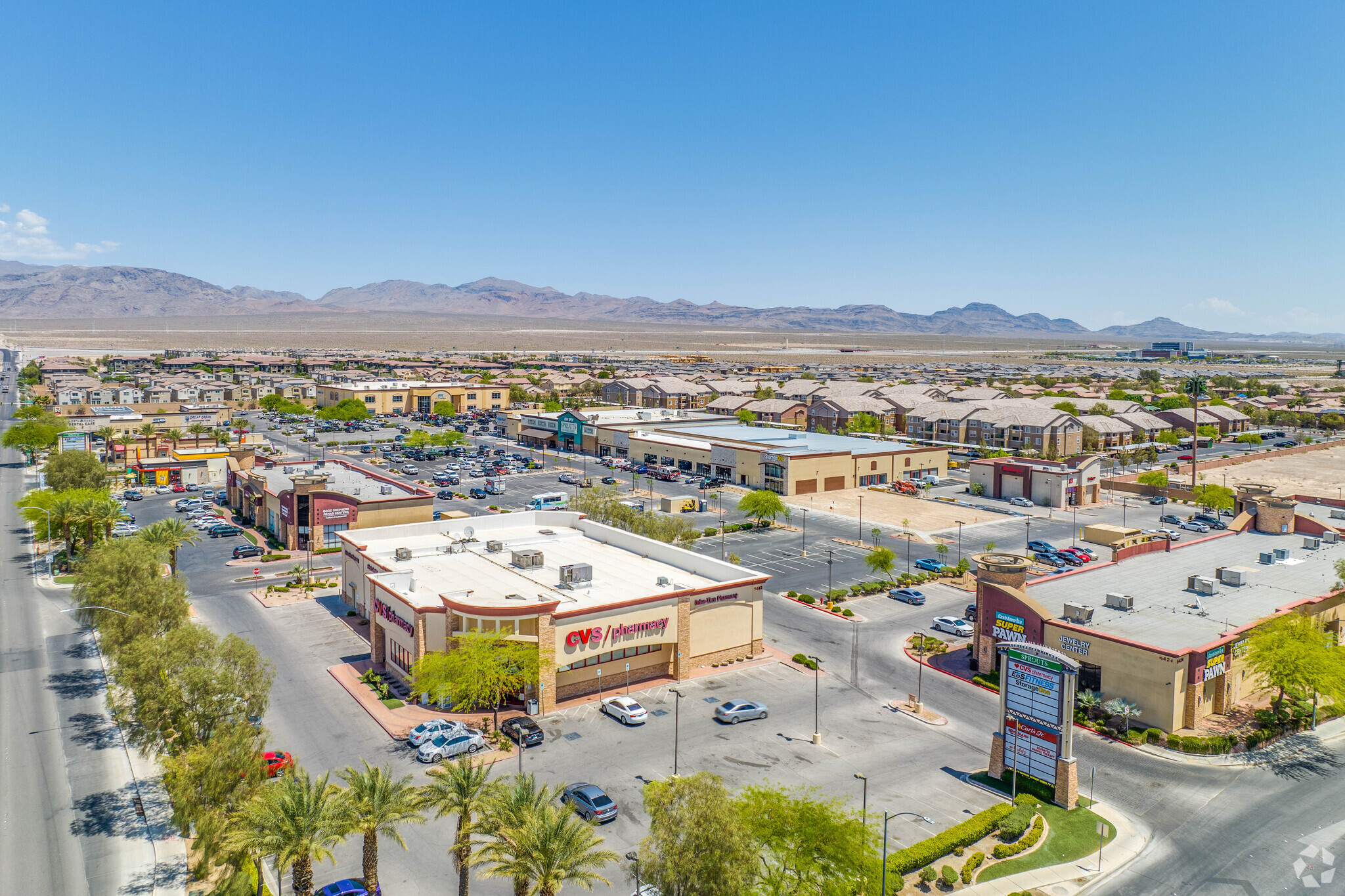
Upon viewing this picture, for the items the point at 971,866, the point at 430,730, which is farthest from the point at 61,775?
the point at 971,866

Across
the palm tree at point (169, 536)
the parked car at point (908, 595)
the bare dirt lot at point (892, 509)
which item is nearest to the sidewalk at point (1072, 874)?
the parked car at point (908, 595)

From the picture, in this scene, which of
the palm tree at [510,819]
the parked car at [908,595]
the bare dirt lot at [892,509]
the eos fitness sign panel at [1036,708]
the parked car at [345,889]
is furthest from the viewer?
the bare dirt lot at [892,509]

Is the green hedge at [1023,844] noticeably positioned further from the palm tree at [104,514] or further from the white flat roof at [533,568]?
the palm tree at [104,514]

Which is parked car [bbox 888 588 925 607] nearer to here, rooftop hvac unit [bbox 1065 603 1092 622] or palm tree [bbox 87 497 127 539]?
rooftop hvac unit [bbox 1065 603 1092 622]

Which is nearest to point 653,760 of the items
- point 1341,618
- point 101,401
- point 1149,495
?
point 1341,618

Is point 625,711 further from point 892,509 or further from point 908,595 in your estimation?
point 892,509

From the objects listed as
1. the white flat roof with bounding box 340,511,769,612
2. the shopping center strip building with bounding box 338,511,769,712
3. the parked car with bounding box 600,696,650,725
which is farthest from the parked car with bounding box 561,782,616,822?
the white flat roof with bounding box 340,511,769,612
